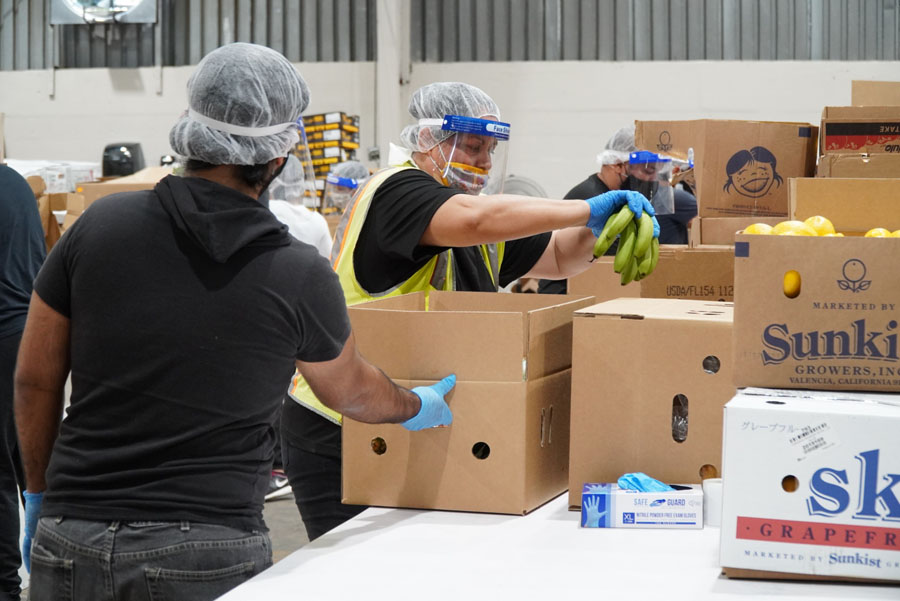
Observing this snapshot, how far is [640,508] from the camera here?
1763 mm

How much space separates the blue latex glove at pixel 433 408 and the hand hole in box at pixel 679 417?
1.40ft

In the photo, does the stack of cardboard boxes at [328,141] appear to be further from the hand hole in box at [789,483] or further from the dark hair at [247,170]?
the hand hole in box at [789,483]

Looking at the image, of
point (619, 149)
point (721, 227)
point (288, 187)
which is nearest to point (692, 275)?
point (721, 227)

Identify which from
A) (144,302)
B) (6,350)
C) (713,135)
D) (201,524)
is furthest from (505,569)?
(6,350)

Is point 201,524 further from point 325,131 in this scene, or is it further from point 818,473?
point 325,131

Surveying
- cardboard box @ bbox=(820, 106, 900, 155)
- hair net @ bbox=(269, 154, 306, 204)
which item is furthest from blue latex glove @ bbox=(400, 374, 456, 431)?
hair net @ bbox=(269, 154, 306, 204)

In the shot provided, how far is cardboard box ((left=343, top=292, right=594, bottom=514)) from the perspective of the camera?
1821mm

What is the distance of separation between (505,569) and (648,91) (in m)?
6.86

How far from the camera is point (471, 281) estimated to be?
92.1 inches

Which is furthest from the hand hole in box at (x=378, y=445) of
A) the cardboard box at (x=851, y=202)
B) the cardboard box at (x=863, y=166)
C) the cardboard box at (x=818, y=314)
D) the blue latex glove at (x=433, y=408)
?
the cardboard box at (x=863, y=166)

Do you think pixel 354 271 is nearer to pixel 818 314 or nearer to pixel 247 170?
pixel 247 170

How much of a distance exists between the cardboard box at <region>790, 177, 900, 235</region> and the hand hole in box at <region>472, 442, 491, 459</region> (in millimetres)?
744

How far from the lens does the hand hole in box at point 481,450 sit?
1.86 metres

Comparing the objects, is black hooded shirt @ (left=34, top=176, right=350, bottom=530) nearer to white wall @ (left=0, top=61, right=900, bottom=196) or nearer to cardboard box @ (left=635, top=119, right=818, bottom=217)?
cardboard box @ (left=635, top=119, right=818, bottom=217)
